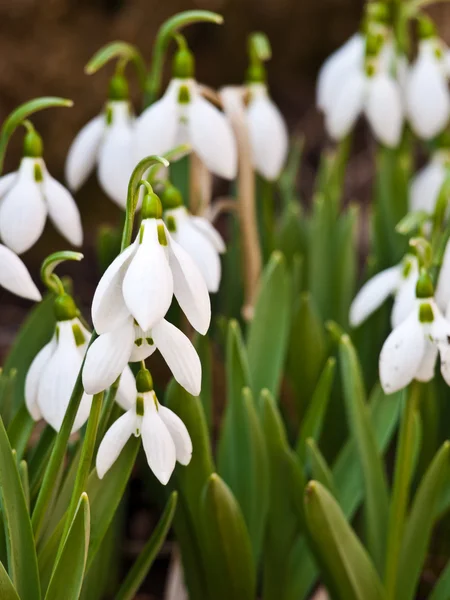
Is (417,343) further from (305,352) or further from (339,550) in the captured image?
(305,352)

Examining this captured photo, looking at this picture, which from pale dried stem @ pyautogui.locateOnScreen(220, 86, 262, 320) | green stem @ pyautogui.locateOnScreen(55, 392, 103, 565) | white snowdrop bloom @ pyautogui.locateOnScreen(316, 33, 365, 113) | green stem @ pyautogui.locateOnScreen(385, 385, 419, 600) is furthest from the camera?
white snowdrop bloom @ pyautogui.locateOnScreen(316, 33, 365, 113)

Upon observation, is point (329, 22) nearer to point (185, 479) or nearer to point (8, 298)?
point (8, 298)

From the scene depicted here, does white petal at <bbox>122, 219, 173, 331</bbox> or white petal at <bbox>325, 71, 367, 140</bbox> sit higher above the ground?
white petal at <bbox>325, 71, 367, 140</bbox>

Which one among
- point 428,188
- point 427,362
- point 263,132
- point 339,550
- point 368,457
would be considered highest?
point 263,132

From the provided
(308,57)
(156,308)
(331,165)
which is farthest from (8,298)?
(156,308)

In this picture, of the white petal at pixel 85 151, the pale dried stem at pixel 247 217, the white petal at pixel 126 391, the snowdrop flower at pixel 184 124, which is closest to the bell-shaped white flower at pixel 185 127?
the snowdrop flower at pixel 184 124

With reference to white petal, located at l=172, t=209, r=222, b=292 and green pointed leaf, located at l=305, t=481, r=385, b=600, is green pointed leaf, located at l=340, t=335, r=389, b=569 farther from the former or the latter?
white petal, located at l=172, t=209, r=222, b=292

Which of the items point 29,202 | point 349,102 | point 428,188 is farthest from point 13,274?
point 428,188

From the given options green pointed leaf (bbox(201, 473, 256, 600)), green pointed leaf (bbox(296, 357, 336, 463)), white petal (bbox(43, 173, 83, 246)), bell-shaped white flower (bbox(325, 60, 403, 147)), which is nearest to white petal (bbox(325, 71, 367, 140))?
bell-shaped white flower (bbox(325, 60, 403, 147))

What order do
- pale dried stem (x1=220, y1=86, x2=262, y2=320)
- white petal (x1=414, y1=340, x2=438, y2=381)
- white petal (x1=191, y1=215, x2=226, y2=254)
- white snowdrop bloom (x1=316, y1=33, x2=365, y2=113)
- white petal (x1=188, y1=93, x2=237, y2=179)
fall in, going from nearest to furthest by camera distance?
white petal (x1=414, y1=340, x2=438, y2=381)
white petal (x1=191, y1=215, x2=226, y2=254)
white petal (x1=188, y1=93, x2=237, y2=179)
pale dried stem (x1=220, y1=86, x2=262, y2=320)
white snowdrop bloom (x1=316, y1=33, x2=365, y2=113)
